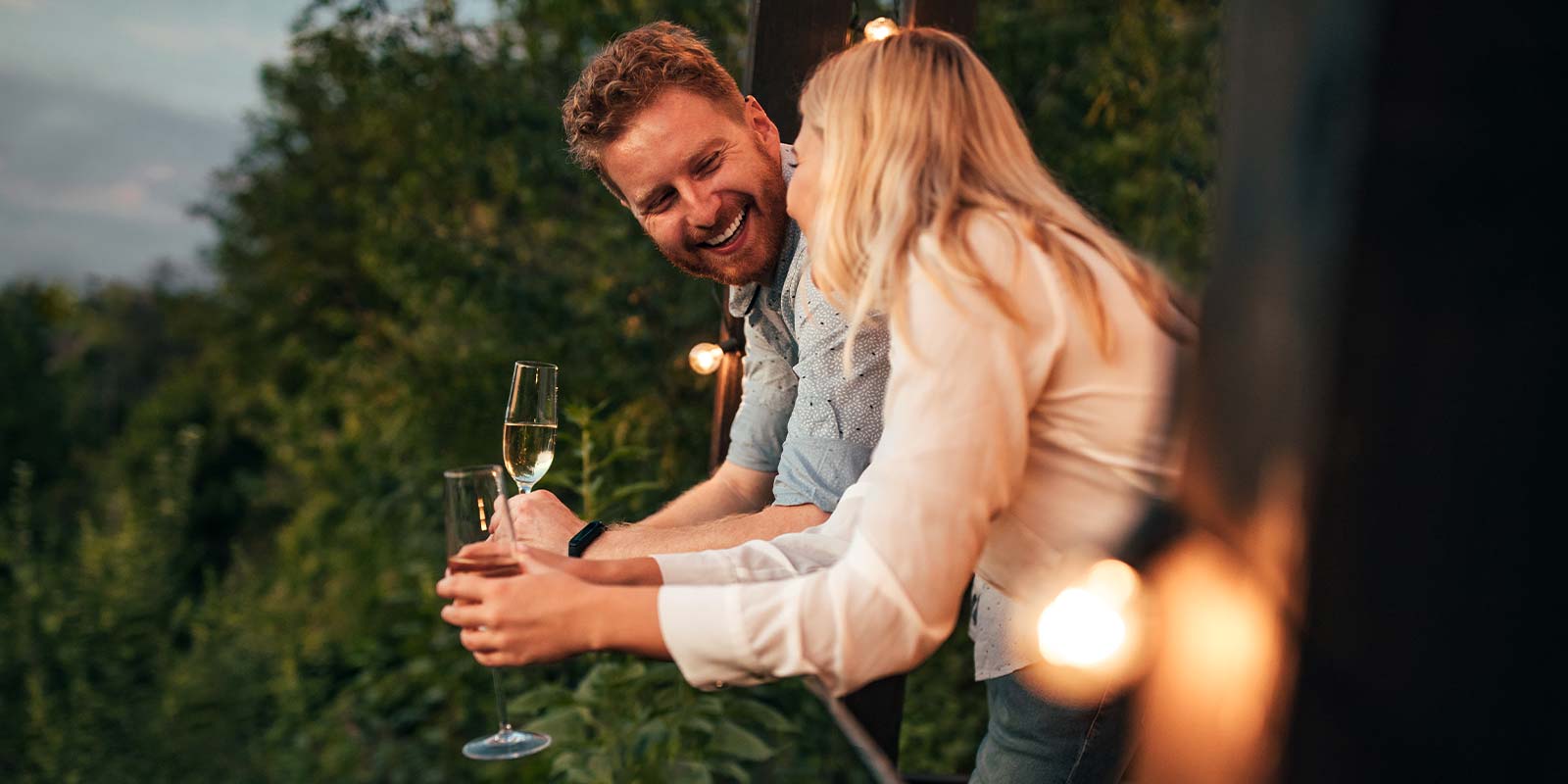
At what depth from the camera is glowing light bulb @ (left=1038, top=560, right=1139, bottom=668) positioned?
3.38ft

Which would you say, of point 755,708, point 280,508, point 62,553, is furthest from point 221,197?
point 755,708

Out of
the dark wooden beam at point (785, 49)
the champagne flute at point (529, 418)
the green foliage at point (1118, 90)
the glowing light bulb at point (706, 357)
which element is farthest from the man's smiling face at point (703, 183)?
the green foliage at point (1118, 90)

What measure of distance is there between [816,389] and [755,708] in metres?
0.93

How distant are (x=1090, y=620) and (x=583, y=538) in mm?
1017

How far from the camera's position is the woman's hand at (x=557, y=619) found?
1263 millimetres

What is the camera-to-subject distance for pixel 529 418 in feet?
6.97

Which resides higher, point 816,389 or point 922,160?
point 922,160

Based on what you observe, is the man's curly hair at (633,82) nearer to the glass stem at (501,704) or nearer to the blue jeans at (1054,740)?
the glass stem at (501,704)

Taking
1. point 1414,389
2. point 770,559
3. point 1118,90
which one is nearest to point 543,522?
point 770,559

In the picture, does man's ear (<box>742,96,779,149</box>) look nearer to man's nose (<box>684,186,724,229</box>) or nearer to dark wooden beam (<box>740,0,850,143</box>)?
dark wooden beam (<box>740,0,850,143</box>)

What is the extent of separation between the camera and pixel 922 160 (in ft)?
4.28

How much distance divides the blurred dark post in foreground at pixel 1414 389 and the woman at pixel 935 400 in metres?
0.40

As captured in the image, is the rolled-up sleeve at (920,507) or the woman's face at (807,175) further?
the woman's face at (807,175)

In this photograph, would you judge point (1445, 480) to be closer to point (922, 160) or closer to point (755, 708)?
point (922, 160)
